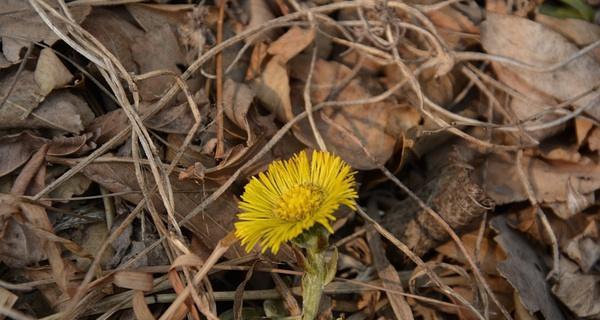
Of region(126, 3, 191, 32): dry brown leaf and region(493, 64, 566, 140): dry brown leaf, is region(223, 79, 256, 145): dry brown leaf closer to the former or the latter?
region(126, 3, 191, 32): dry brown leaf

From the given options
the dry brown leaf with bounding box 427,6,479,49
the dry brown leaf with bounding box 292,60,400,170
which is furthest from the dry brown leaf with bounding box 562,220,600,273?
the dry brown leaf with bounding box 427,6,479,49

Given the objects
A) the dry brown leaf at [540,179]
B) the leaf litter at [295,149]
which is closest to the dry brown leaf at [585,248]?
the leaf litter at [295,149]

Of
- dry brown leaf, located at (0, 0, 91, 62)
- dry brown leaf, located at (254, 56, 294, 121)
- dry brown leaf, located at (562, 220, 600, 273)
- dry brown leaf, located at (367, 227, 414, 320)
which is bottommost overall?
dry brown leaf, located at (562, 220, 600, 273)

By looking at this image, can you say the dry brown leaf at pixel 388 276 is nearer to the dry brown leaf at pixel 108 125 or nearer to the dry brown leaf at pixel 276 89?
the dry brown leaf at pixel 276 89

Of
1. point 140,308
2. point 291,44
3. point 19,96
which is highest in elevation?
point 19,96

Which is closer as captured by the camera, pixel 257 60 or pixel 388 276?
pixel 388 276

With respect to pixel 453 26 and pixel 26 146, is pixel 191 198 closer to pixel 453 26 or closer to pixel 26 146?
pixel 26 146

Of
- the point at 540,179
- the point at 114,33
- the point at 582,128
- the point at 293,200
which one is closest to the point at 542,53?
the point at 582,128
